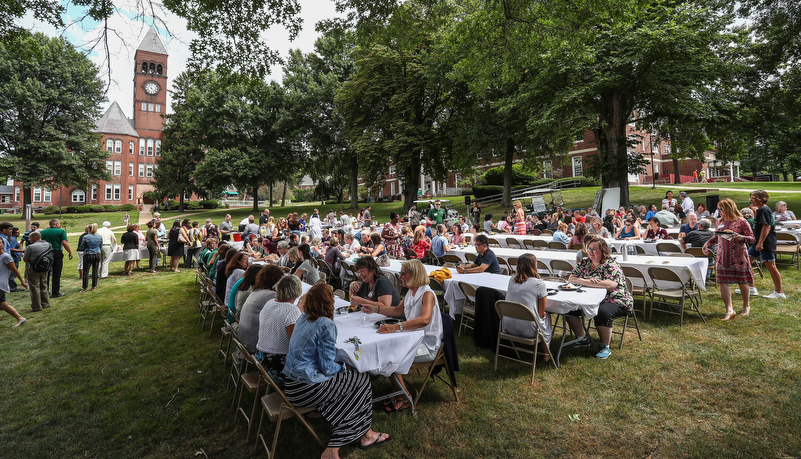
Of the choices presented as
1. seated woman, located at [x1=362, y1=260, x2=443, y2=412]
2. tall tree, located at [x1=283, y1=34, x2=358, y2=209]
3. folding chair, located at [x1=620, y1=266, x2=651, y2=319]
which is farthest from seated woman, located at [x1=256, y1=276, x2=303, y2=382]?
tall tree, located at [x1=283, y1=34, x2=358, y2=209]

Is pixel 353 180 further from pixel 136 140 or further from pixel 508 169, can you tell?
pixel 136 140

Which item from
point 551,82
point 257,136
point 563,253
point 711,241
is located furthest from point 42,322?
point 257,136

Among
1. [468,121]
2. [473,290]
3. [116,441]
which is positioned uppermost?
[468,121]

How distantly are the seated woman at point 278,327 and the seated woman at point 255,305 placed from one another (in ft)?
1.69

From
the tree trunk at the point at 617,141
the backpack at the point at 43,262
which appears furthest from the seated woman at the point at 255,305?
the tree trunk at the point at 617,141

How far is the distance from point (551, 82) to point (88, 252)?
63.3 ft

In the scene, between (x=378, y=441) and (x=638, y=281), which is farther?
(x=638, y=281)

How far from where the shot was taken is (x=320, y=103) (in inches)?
1309

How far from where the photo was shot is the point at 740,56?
57.6 feet

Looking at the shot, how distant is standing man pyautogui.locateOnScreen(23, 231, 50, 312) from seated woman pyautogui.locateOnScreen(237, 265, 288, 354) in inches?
252

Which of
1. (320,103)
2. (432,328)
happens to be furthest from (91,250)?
(320,103)

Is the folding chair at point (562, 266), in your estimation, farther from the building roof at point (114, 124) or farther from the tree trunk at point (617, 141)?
the building roof at point (114, 124)

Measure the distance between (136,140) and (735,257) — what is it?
218 ft

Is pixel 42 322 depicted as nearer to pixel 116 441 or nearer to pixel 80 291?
pixel 80 291
